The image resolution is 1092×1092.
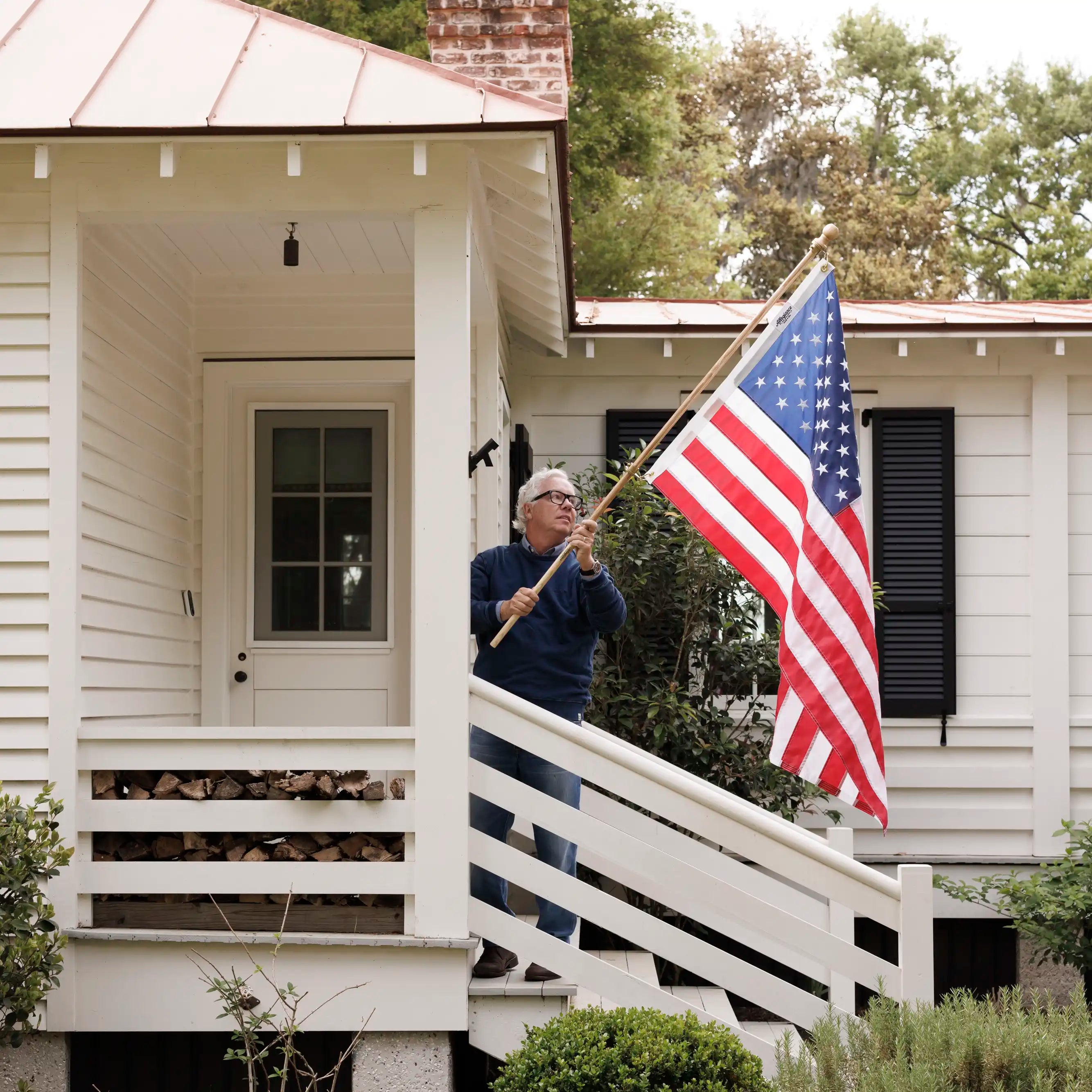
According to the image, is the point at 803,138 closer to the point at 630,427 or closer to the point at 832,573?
the point at 630,427

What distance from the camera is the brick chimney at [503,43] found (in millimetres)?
6797

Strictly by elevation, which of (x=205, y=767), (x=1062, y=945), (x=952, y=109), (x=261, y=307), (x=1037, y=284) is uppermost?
(x=952, y=109)

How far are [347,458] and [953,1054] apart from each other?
3776 millimetres

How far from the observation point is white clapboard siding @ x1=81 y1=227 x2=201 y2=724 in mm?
4727

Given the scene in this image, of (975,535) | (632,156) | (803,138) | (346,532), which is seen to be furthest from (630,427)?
(803,138)

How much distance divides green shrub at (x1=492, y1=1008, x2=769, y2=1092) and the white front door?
7.85 feet

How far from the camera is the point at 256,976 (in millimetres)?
4379

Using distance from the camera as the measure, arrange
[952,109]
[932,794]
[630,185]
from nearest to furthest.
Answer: [932,794], [630,185], [952,109]

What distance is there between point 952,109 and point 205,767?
23835mm

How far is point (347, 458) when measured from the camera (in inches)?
245

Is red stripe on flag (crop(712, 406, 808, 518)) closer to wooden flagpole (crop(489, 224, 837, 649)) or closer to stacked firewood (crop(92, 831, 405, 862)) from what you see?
wooden flagpole (crop(489, 224, 837, 649))

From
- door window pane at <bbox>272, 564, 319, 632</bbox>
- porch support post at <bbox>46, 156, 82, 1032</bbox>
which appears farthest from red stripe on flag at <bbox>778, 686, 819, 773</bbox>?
door window pane at <bbox>272, 564, 319, 632</bbox>

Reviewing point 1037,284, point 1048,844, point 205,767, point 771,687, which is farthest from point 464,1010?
point 1037,284

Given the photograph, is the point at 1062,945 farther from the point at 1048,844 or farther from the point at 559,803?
the point at 559,803
